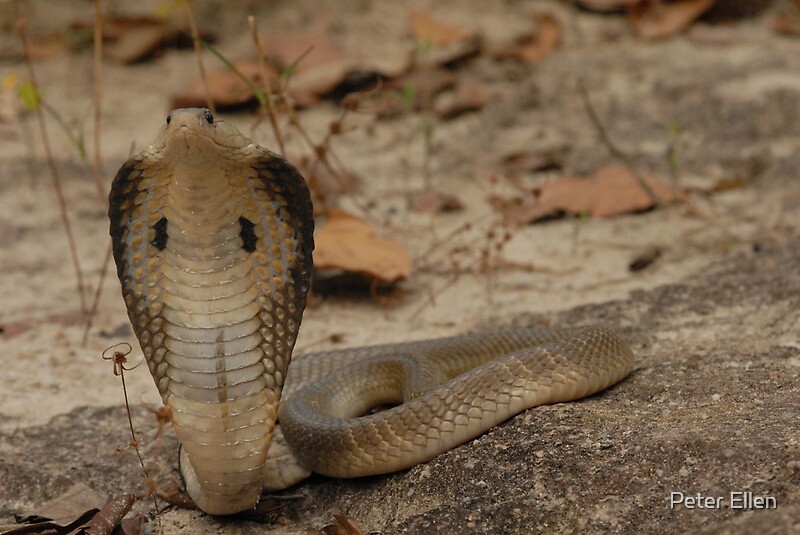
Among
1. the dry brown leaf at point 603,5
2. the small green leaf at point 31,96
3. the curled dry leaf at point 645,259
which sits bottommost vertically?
the curled dry leaf at point 645,259

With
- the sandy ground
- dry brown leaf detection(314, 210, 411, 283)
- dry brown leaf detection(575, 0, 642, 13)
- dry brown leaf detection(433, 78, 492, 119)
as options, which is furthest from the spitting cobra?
dry brown leaf detection(575, 0, 642, 13)

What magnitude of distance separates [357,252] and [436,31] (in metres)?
3.27

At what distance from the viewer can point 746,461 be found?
2760mm

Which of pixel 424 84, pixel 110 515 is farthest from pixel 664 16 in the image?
pixel 110 515

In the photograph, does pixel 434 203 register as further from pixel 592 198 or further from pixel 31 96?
pixel 31 96

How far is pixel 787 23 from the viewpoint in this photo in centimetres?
783

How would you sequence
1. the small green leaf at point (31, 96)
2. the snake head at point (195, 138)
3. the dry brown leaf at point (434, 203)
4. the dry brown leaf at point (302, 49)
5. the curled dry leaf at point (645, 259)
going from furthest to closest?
the dry brown leaf at point (302, 49), the dry brown leaf at point (434, 203), the curled dry leaf at point (645, 259), the small green leaf at point (31, 96), the snake head at point (195, 138)

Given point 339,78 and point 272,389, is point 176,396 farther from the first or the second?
point 339,78

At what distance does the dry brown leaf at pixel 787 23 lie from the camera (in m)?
7.78

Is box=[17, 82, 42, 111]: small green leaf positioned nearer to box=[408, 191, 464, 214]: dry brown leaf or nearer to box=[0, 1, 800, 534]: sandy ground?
A: box=[0, 1, 800, 534]: sandy ground

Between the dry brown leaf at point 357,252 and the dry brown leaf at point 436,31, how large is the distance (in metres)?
2.86

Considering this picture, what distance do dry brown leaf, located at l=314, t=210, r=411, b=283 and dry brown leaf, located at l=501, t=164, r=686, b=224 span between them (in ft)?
2.96

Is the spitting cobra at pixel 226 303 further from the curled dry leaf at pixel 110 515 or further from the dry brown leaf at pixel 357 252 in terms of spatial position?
the dry brown leaf at pixel 357 252

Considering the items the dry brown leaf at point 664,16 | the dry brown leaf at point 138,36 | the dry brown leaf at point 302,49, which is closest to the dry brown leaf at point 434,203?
the dry brown leaf at point 302,49
